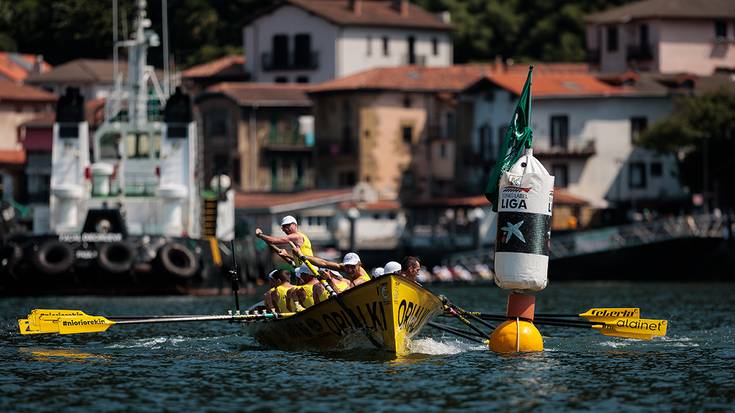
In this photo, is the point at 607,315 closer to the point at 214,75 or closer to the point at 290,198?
the point at 290,198

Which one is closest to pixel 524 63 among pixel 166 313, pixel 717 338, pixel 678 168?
pixel 678 168

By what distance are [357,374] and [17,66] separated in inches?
4039

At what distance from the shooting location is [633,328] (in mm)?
40875

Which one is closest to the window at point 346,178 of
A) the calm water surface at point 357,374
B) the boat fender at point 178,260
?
the boat fender at point 178,260

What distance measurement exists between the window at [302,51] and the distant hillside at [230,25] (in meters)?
4.37

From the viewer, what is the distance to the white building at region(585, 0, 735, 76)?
115 metres

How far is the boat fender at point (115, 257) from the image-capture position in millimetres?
64875

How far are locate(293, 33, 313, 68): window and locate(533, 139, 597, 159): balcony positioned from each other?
26249mm

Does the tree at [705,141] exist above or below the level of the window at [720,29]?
below

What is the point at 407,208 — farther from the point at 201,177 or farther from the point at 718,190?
the point at 201,177

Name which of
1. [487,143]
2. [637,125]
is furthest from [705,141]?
[487,143]

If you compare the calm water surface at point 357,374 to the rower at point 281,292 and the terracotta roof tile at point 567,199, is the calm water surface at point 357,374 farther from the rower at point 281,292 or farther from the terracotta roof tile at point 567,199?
the terracotta roof tile at point 567,199

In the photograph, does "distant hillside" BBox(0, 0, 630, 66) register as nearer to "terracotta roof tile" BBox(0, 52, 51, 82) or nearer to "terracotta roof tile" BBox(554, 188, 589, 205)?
"terracotta roof tile" BBox(0, 52, 51, 82)

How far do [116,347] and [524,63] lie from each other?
8759 centimetres
